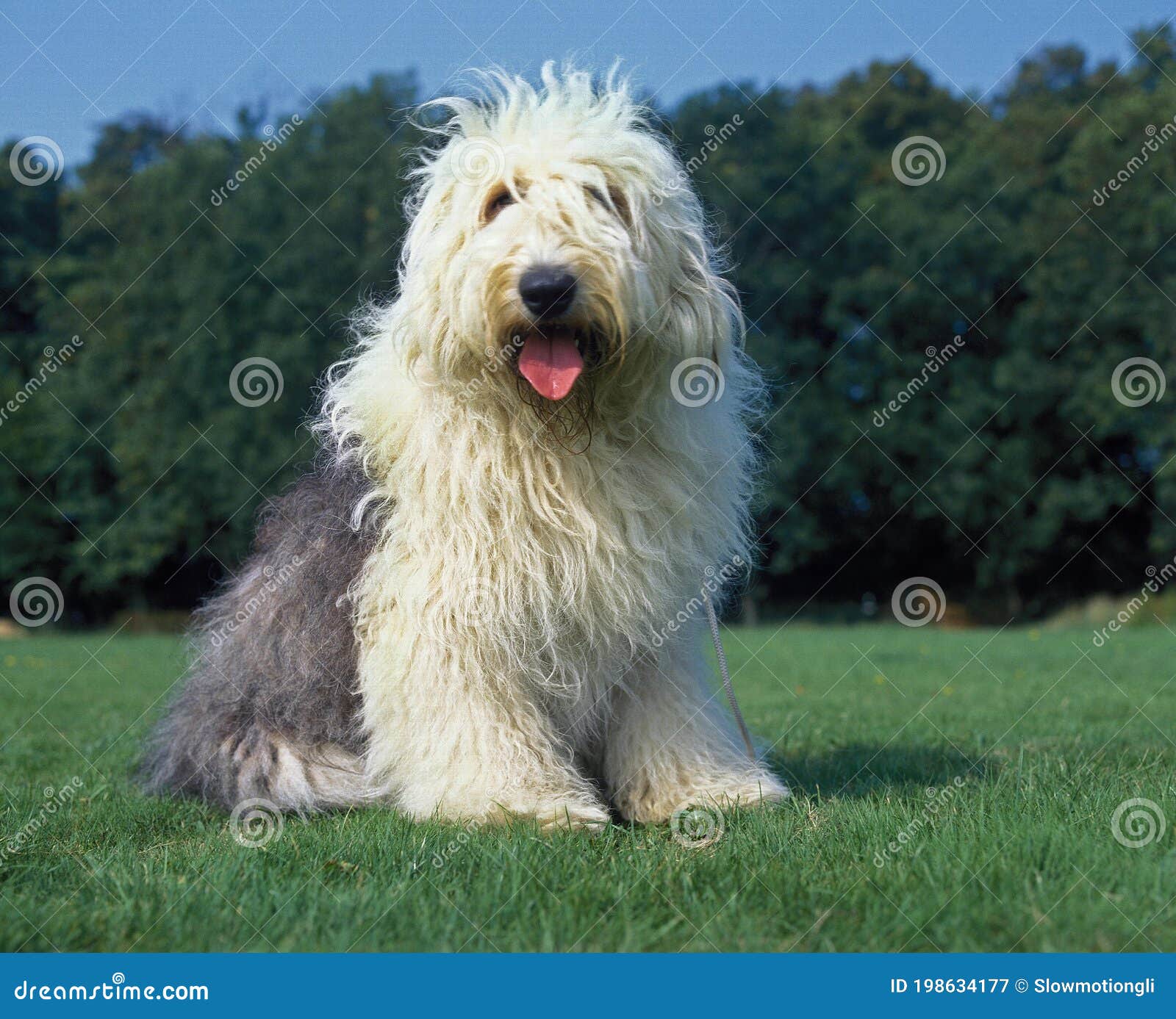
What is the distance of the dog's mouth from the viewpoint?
370 centimetres

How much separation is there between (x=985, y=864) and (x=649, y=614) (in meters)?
1.46

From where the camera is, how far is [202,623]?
5340mm

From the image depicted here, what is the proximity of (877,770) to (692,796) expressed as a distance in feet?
4.05

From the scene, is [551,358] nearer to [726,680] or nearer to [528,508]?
[528,508]

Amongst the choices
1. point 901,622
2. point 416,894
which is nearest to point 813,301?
point 901,622

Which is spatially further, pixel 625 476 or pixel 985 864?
pixel 625 476

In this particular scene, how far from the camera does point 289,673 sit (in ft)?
14.8

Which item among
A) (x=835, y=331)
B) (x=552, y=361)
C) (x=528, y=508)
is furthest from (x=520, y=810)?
(x=835, y=331)

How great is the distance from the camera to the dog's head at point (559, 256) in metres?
3.65

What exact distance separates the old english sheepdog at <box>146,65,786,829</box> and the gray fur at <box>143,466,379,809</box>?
0.01 meters

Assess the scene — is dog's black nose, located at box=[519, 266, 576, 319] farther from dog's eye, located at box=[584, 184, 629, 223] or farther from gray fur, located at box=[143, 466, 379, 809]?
gray fur, located at box=[143, 466, 379, 809]

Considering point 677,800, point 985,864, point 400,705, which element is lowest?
point 400,705

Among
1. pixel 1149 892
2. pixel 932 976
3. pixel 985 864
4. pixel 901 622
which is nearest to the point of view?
pixel 932 976

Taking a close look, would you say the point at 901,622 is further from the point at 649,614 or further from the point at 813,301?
the point at 649,614
